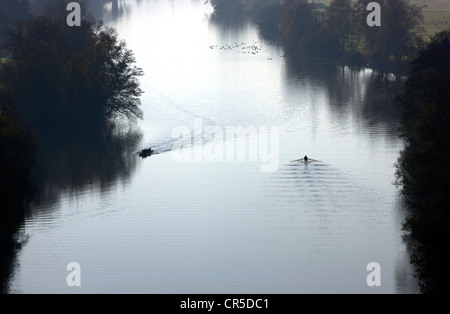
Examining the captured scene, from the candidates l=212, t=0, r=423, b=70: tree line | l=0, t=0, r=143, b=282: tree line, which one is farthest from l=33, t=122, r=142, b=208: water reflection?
l=212, t=0, r=423, b=70: tree line

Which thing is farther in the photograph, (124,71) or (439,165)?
(124,71)

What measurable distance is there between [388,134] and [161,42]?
79492 millimetres

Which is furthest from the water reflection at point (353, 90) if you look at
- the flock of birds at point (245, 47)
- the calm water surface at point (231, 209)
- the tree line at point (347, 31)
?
the flock of birds at point (245, 47)

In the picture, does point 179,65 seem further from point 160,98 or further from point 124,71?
point 124,71

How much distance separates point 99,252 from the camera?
4903 cm

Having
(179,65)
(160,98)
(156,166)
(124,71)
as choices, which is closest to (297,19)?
(179,65)

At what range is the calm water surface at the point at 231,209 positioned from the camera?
44781mm

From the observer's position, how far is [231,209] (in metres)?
56.8

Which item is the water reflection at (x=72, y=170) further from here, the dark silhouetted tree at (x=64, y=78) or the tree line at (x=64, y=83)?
the dark silhouetted tree at (x=64, y=78)

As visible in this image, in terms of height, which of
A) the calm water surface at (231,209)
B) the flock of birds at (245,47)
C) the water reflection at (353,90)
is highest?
the flock of birds at (245,47)

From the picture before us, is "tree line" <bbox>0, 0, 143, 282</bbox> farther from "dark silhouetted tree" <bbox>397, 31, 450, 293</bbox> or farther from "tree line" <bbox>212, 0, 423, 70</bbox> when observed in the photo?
"tree line" <bbox>212, 0, 423, 70</bbox>

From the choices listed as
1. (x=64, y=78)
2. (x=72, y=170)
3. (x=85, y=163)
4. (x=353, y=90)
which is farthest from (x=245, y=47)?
(x=72, y=170)

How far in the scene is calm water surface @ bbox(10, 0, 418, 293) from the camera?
1763 inches
